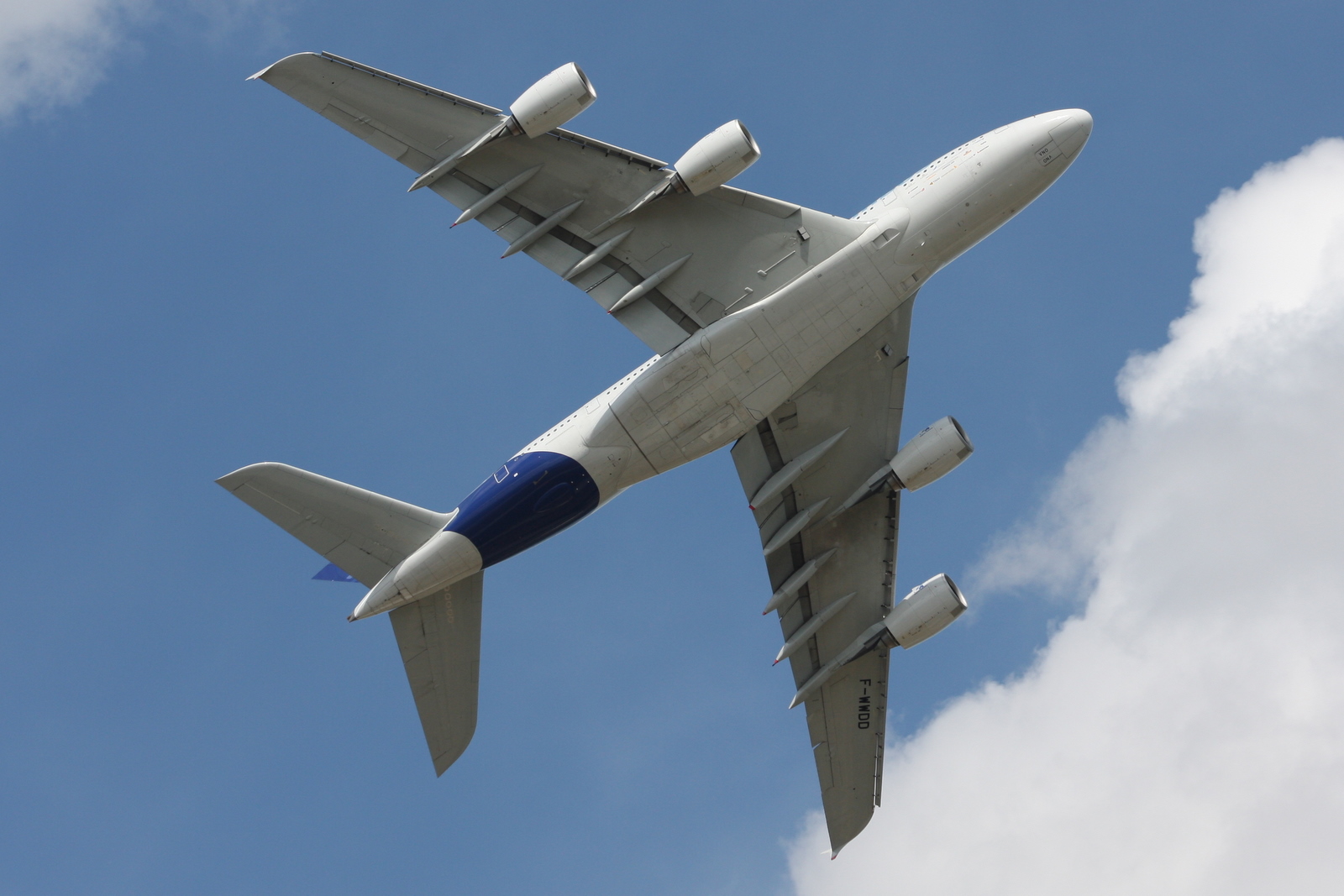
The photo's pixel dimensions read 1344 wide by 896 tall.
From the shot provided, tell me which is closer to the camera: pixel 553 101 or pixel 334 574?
pixel 553 101

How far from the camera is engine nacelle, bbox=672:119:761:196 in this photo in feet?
100

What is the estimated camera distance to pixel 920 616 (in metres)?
36.3

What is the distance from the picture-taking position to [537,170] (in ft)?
106

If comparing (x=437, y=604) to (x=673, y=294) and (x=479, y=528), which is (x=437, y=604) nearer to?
(x=479, y=528)

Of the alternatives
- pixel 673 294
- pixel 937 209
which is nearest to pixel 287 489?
pixel 673 294

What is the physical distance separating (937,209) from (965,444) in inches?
264

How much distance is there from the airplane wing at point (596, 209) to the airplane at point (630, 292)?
1.9 inches

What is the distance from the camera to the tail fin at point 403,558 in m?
32.1

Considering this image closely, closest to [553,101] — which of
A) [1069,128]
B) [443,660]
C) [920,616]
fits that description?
[1069,128]

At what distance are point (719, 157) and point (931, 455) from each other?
1016 cm

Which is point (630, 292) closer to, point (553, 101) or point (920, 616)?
point (553, 101)

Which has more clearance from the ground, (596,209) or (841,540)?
(596,209)

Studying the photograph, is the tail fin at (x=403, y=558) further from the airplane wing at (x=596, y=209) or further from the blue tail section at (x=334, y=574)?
the airplane wing at (x=596, y=209)

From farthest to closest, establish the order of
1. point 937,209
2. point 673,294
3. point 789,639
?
point 789,639 < point 673,294 < point 937,209
